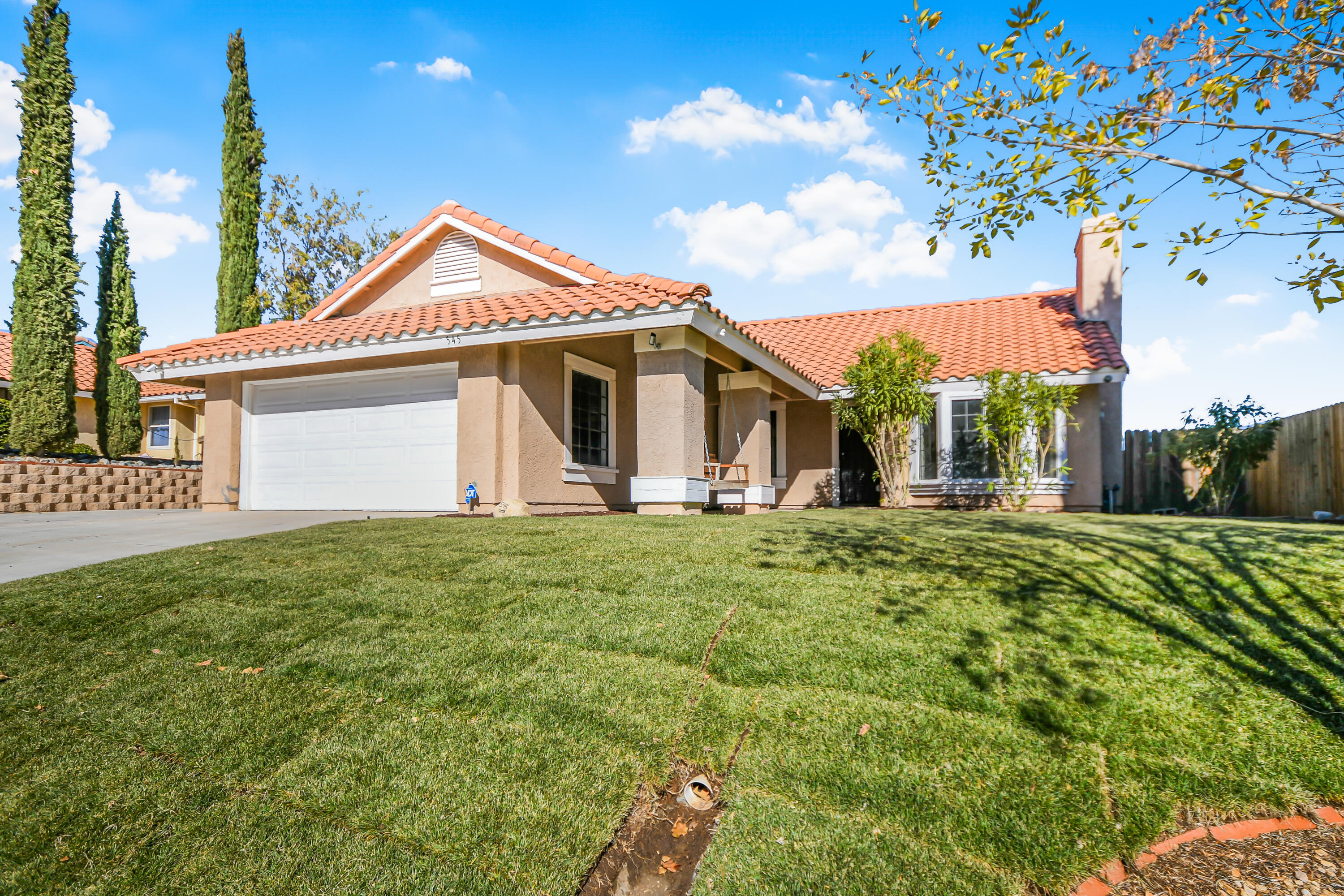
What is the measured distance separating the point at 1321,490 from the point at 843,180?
53.2 ft

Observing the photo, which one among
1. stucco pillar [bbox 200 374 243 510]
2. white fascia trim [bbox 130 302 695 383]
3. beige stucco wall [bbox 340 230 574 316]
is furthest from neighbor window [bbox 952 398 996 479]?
stucco pillar [bbox 200 374 243 510]

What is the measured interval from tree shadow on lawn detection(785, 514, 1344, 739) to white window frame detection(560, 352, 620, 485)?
198 inches

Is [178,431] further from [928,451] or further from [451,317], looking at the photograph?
[928,451]

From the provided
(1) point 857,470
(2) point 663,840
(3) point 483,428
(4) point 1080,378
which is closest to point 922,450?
(4) point 1080,378

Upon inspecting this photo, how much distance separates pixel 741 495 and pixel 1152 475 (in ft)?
30.2

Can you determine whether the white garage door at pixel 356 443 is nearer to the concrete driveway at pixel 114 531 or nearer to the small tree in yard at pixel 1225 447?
the concrete driveway at pixel 114 531

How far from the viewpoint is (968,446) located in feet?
45.0

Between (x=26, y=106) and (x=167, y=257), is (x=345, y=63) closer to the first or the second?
(x=26, y=106)

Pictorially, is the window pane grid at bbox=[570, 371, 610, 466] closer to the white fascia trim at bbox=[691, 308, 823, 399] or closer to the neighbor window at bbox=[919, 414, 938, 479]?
the white fascia trim at bbox=[691, 308, 823, 399]

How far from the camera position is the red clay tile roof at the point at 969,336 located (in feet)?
44.0

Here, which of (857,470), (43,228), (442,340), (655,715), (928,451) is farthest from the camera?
(857,470)

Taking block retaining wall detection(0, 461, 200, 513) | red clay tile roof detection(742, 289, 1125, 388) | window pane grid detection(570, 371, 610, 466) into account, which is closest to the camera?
block retaining wall detection(0, 461, 200, 513)

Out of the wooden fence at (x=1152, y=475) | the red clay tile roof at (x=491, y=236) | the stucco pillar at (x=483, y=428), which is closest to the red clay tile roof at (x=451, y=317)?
the red clay tile roof at (x=491, y=236)

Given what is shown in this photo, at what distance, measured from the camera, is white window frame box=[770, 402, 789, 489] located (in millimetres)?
15359
